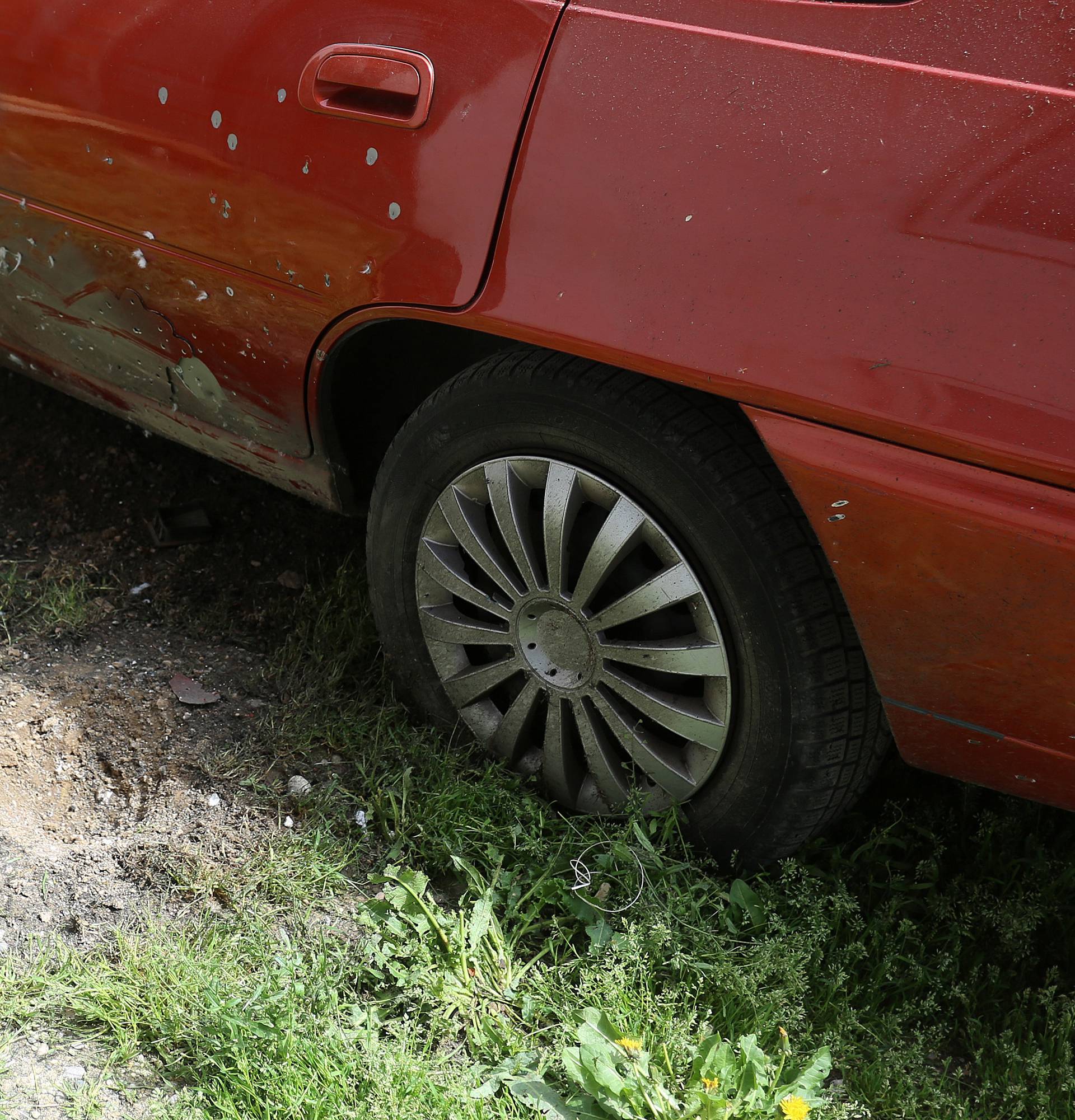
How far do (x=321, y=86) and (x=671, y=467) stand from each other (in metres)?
0.86

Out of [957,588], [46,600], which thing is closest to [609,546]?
[957,588]

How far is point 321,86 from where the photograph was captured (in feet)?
6.13

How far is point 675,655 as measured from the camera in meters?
1.92

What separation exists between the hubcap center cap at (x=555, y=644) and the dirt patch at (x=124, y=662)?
1.97ft

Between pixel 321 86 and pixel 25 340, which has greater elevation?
pixel 321 86

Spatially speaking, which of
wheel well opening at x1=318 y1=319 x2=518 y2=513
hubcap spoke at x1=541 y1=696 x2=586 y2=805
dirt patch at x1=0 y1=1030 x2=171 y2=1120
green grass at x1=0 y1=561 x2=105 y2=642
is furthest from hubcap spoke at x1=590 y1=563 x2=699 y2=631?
green grass at x1=0 y1=561 x2=105 y2=642

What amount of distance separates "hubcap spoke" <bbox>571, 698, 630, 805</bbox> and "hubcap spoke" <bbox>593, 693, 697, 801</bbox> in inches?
1.6

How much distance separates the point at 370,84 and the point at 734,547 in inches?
37.3

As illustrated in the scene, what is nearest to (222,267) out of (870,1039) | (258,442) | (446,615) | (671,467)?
(258,442)

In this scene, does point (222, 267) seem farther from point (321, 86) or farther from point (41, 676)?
point (41, 676)

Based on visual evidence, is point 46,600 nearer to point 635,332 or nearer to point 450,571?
point 450,571

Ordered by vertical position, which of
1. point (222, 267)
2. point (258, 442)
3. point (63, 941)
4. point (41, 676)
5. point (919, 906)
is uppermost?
point (222, 267)

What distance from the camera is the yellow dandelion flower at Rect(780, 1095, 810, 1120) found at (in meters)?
1.52

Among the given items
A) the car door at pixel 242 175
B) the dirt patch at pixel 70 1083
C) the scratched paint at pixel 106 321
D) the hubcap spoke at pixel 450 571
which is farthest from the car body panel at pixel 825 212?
the dirt patch at pixel 70 1083
